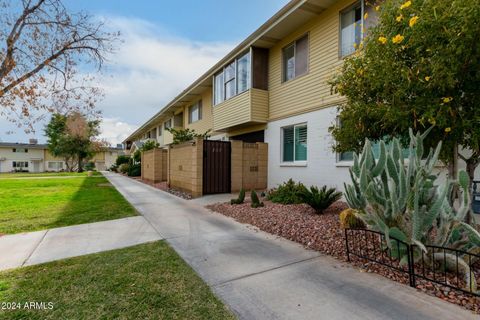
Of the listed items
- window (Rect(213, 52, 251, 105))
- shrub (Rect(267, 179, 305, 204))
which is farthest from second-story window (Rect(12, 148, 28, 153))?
shrub (Rect(267, 179, 305, 204))

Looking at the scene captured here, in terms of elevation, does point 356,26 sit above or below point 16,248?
above

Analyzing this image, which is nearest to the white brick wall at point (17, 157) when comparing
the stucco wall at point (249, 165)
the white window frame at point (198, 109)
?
the white window frame at point (198, 109)

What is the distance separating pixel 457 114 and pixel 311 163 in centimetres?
574

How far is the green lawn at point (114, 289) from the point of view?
8.26 feet

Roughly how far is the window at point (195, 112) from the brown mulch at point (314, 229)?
11.3m

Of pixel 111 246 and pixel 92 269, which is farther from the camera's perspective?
pixel 111 246

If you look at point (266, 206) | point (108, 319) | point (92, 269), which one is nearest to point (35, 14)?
point (92, 269)

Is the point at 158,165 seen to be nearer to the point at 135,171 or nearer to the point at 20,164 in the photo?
the point at 135,171

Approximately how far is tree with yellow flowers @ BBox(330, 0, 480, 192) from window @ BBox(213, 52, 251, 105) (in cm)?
751

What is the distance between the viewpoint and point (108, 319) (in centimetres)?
241

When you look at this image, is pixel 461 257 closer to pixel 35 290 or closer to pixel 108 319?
pixel 108 319

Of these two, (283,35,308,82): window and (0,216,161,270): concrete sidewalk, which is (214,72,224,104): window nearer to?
(283,35,308,82): window

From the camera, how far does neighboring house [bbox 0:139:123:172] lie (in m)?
51.2

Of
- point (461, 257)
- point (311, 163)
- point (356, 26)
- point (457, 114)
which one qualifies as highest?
point (356, 26)
